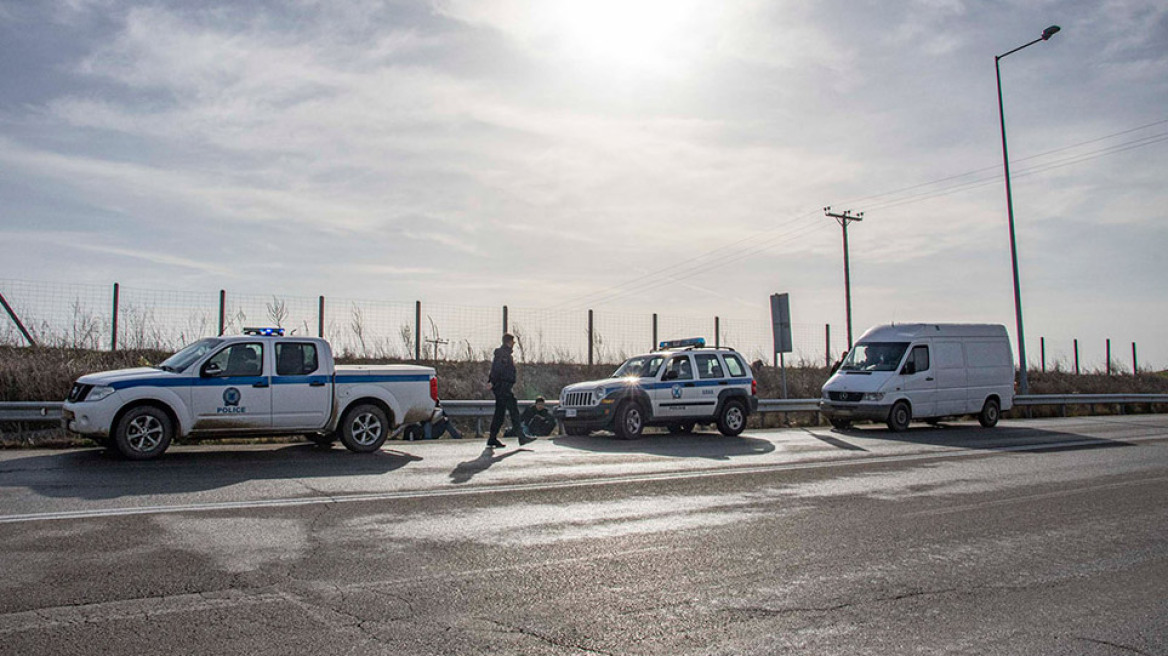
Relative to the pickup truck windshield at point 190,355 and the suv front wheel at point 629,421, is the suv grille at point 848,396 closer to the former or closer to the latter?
the suv front wheel at point 629,421

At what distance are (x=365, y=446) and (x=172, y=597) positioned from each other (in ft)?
25.8

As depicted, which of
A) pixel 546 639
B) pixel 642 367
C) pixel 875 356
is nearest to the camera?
pixel 546 639

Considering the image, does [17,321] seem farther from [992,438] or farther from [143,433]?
[992,438]

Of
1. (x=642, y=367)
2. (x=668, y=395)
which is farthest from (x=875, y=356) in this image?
(x=642, y=367)

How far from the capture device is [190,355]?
12.2 meters

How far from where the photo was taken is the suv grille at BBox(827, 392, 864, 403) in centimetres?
1955

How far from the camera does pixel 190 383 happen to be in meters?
11.7

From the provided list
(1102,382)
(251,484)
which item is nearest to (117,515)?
(251,484)

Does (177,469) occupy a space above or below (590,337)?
below

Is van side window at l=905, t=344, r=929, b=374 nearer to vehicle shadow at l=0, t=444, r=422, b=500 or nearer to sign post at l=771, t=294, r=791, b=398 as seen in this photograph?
sign post at l=771, t=294, r=791, b=398

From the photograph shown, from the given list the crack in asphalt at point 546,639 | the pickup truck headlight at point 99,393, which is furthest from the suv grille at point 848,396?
the crack in asphalt at point 546,639

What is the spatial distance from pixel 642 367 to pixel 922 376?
715 cm

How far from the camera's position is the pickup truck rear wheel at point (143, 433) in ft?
36.2

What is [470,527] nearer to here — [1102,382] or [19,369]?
[19,369]
